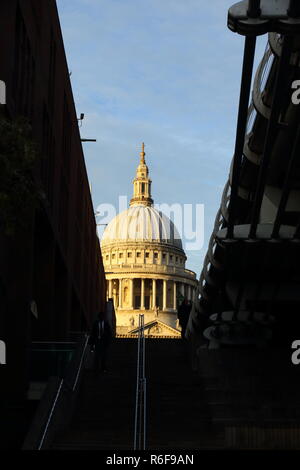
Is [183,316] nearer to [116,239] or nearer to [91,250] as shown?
[91,250]

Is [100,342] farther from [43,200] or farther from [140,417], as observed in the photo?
[140,417]

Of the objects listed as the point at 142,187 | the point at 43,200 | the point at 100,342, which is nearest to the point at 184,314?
the point at 100,342

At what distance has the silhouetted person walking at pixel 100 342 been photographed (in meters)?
26.1

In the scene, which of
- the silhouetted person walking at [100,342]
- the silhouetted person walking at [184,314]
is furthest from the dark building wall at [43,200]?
the silhouetted person walking at [184,314]

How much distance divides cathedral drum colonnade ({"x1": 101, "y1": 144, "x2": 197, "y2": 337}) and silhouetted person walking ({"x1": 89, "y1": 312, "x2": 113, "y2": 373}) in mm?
110007

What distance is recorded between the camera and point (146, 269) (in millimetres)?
153625

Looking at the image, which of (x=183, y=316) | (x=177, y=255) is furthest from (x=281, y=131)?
(x=177, y=255)

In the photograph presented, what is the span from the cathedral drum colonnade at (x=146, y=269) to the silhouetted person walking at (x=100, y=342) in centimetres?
11001

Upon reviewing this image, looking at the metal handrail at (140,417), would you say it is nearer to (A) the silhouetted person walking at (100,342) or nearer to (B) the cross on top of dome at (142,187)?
(A) the silhouetted person walking at (100,342)

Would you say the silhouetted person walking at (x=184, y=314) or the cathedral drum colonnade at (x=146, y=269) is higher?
the cathedral drum colonnade at (x=146, y=269)

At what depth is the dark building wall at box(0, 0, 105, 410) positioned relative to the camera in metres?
23.6

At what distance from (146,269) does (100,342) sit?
5004 inches
